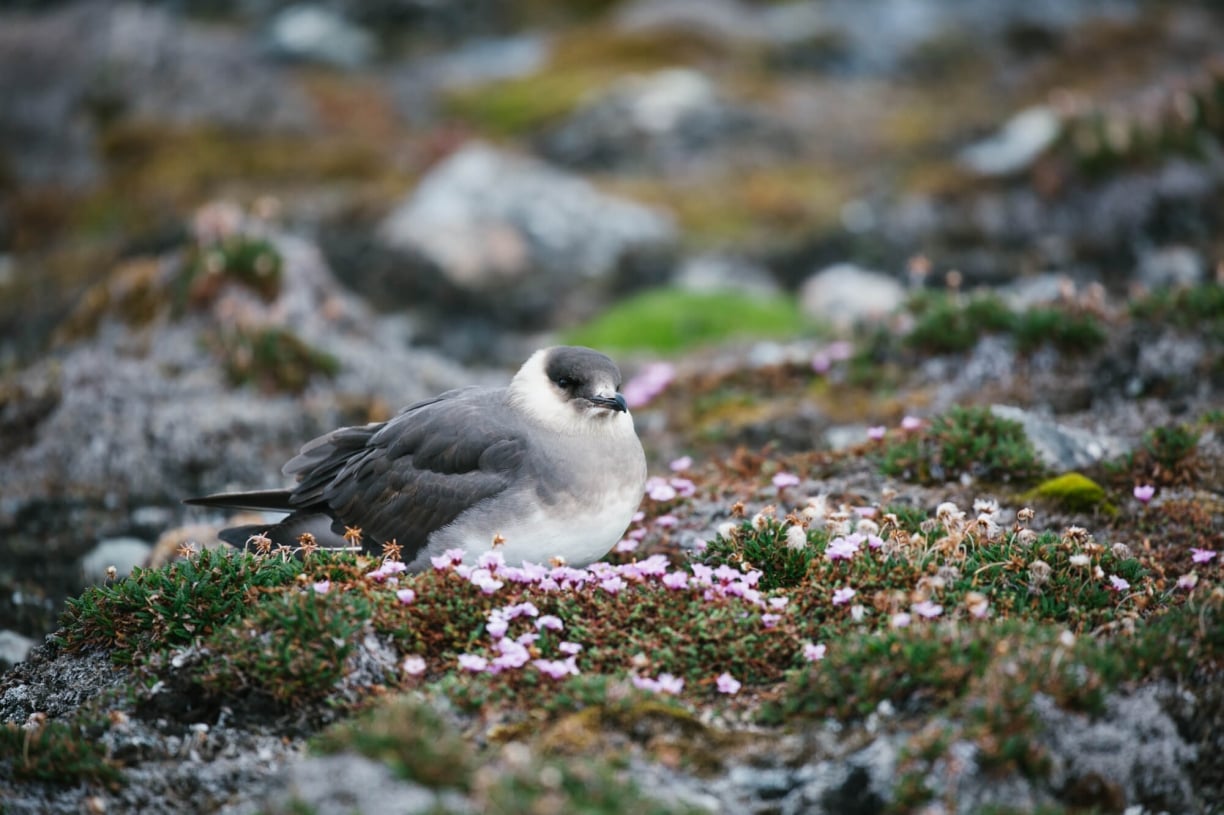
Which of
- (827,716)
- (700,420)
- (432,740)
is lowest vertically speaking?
(700,420)

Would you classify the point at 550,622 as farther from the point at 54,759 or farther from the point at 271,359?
the point at 271,359

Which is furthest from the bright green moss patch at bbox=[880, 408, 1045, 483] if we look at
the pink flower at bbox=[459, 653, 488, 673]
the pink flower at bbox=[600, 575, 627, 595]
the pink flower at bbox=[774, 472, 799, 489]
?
the pink flower at bbox=[459, 653, 488, 673]

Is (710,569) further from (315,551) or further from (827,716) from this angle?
(315,551)

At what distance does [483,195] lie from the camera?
1828 cm

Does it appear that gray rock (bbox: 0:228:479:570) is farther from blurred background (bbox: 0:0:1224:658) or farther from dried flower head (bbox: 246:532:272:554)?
dried flower head (bbox: 246:532:272:554)

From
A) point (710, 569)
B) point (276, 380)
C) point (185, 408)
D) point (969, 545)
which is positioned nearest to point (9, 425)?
point (185, 408)

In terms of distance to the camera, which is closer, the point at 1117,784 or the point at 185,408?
the point at 1117,784

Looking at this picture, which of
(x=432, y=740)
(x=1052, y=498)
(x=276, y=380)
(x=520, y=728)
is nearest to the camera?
(x=432, y=740)

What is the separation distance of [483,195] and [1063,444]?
11284 millimetres

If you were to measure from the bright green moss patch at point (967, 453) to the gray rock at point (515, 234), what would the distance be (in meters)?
8.76

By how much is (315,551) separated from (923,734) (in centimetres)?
374

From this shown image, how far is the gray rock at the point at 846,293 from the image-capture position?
52.0 ft

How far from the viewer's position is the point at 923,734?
17.0 ft

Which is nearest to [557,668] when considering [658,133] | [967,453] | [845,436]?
[967,453]
